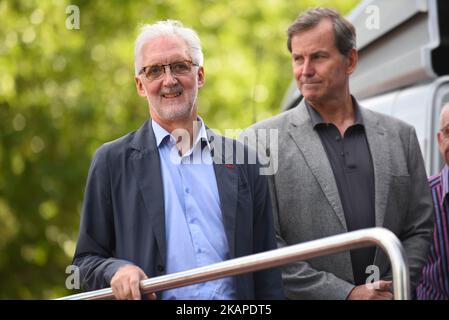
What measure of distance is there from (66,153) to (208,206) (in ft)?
30.1

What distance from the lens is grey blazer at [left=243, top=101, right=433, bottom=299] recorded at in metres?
3.72

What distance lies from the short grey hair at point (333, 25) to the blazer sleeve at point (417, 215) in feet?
1.49

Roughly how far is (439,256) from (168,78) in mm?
1455

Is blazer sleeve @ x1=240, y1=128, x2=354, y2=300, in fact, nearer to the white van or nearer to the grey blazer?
the grey blazer

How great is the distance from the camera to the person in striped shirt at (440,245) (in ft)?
13.5

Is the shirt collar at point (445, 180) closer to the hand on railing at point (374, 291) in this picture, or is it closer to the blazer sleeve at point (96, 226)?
the hand on railing at point (374, 291)

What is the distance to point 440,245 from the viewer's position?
414 cm

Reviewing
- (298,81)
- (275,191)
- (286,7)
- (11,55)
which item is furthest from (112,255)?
(286,7)

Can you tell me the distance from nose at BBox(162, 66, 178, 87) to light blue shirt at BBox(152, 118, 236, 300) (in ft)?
0.86

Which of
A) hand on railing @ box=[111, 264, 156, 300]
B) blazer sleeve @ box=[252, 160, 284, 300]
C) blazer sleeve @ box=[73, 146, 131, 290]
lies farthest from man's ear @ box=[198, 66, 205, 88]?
hand on railing @ box=[111, 264, 156, 300]

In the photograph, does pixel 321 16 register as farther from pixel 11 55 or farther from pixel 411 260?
pixel 11 55

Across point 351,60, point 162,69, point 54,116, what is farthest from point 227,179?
point 54,116

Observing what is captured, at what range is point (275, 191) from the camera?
3.80 metres

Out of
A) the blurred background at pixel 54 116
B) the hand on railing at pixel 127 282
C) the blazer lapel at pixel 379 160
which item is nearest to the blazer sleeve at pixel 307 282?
the blazer lapel at pixel 379 160
